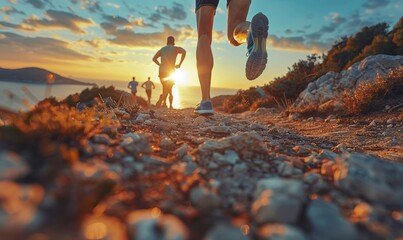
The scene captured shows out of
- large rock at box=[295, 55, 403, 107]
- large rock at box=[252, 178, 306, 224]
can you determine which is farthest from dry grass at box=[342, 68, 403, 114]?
large rock at box=[252, 178, 306, 224]

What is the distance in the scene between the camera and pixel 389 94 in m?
6.45

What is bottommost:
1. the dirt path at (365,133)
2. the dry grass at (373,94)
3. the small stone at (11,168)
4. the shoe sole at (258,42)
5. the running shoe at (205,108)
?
the dirt path at (365,133)

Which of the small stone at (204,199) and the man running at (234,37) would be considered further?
the man running at (234,37)

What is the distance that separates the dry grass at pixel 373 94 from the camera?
20.3 ft

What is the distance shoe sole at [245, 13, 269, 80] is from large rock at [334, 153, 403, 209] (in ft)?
8.37

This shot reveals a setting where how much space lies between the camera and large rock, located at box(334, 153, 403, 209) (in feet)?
4.31

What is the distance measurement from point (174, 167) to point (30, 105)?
101 centimetres

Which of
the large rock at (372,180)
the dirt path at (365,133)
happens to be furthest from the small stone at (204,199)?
the dirt path at (365,133)

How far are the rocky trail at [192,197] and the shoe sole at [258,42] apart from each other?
228 centimetres

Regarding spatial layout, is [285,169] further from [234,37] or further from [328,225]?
[234,37]

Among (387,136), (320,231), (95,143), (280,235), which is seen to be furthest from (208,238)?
(387,136)

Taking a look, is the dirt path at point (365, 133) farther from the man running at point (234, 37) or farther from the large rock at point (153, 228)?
the large rock at point (153, 228)

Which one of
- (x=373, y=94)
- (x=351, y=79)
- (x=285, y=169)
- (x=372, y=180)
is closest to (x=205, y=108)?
(x=285, y=169)

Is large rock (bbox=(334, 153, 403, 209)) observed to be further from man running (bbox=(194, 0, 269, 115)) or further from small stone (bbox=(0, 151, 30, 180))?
man running (bbox=(194, 0, 269, 115))
